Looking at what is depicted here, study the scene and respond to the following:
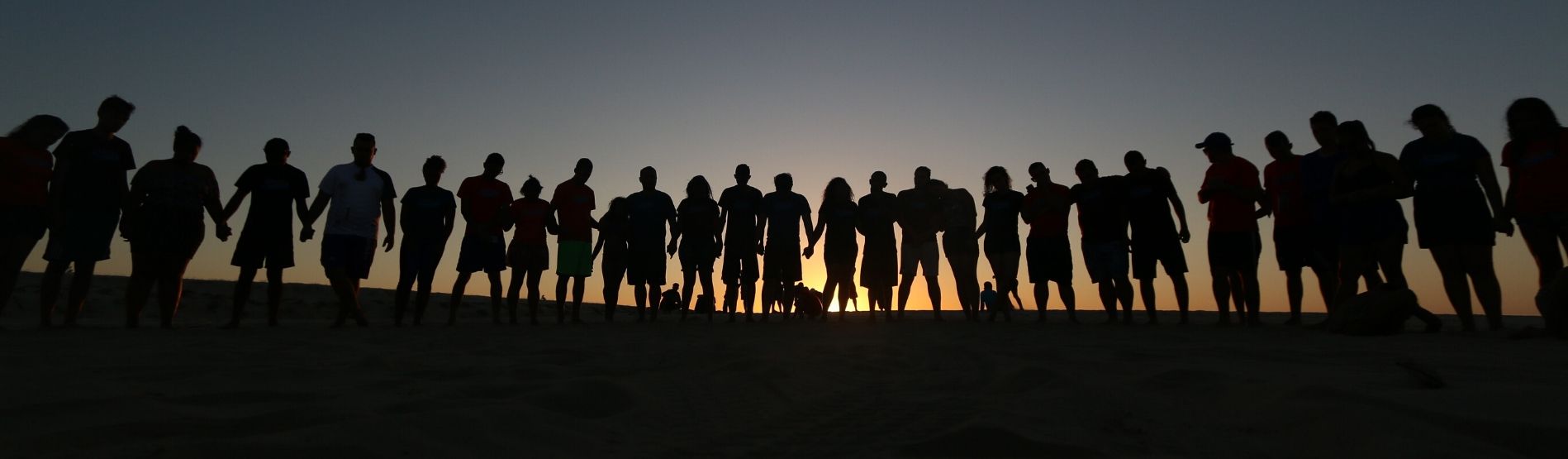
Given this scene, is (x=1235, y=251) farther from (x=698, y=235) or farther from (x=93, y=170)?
(x=93, y=170)

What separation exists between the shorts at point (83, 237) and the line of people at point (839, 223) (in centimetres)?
1

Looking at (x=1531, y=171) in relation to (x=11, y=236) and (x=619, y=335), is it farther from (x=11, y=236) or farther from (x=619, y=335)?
(x=11, y=236)

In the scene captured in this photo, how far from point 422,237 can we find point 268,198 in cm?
119

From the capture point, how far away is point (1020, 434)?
1838mm

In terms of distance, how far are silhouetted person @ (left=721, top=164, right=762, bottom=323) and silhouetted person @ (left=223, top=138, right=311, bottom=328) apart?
396 cm

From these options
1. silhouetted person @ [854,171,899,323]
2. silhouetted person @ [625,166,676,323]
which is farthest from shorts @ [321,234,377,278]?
silhouetted person @ [854,171,899,323]

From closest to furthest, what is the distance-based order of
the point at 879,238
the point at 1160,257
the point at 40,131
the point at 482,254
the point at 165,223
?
the point at 40,131, the point at 165,223, the point at 1160,257, the point at 482,254, the point at 879,238

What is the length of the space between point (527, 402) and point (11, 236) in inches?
207

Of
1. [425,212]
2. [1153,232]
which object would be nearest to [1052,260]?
[1153,232]

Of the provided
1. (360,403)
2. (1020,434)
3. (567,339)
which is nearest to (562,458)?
(360,403)

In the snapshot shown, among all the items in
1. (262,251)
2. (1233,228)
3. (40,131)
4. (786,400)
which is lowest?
(786,400)

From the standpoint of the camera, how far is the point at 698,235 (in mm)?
8695

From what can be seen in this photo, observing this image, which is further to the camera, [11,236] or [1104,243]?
[1104,243]

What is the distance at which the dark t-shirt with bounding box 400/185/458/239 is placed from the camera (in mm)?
7195
